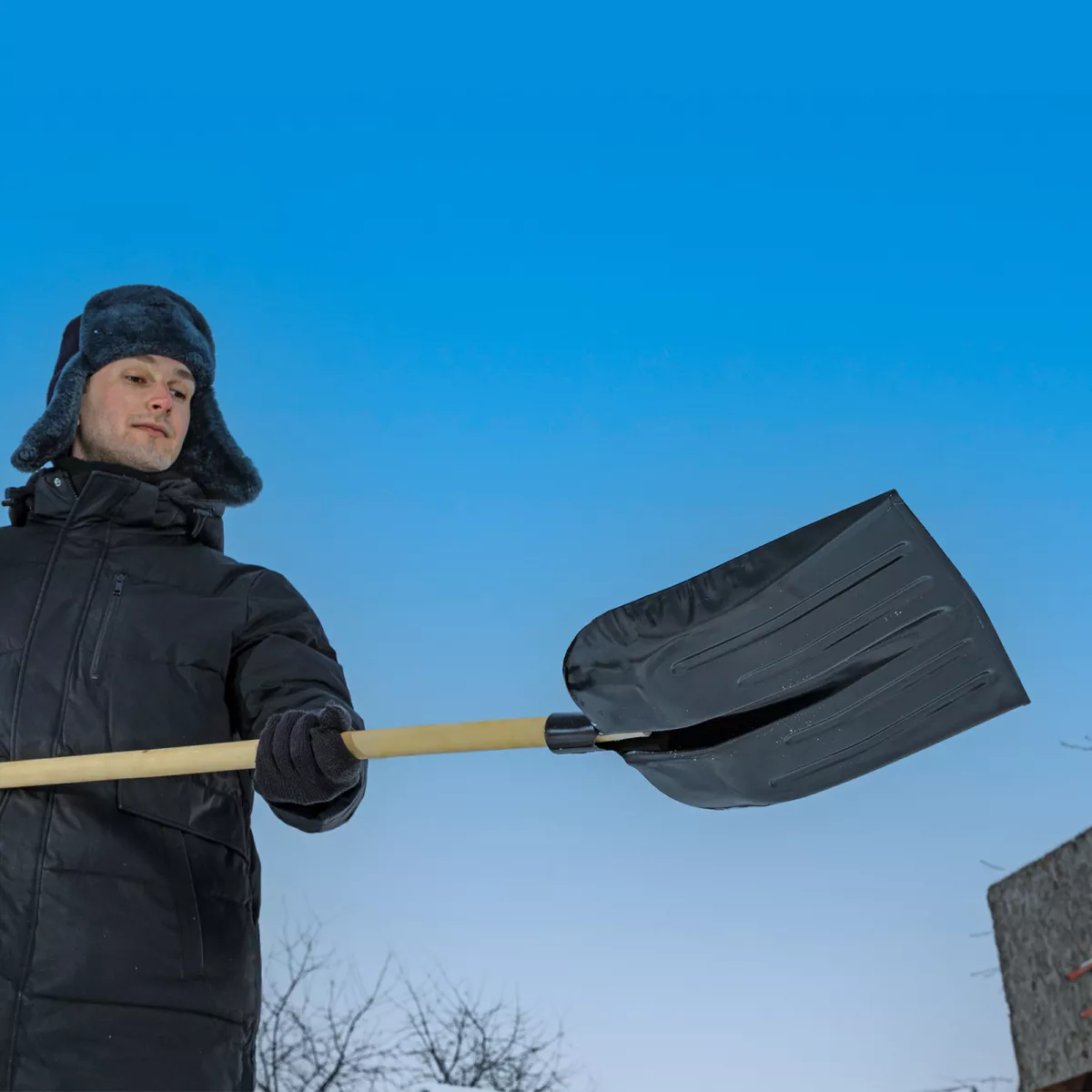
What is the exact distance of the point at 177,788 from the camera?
1.88m

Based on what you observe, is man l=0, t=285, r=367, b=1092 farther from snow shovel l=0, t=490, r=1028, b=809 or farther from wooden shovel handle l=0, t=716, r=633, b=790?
snow shovel l=0, t=490, r=1028, b=809

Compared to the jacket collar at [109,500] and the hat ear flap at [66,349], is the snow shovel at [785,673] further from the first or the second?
the hat ear flap at [66,349]

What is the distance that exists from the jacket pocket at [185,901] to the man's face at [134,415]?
80 cm

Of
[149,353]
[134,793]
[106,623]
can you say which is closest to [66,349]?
[149,353]

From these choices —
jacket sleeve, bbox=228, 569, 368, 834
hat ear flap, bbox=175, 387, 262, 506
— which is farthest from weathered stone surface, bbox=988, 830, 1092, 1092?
jacket sleeve, bbox=228, 569, 368, 834

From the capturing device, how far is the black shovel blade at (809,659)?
1574 mm

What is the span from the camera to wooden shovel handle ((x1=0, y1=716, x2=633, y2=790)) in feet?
5.65

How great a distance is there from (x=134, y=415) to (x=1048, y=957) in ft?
21.0

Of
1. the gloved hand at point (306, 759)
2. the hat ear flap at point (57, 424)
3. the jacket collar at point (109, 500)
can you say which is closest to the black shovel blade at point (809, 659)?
the gloved hand at point (306, 759)

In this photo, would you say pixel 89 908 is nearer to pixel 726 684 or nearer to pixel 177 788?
pixel 177 788

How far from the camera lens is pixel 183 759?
1.79 meters

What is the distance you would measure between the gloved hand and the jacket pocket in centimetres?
18

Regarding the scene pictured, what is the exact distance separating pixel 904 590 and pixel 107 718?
122 cm

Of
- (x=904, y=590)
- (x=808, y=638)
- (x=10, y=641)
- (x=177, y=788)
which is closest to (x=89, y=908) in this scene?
(x=177, y=788)
